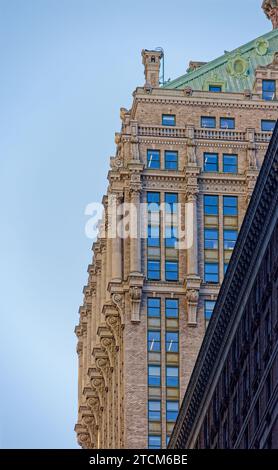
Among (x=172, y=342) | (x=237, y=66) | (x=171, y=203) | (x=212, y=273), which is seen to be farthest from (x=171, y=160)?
(x=237, y=66)

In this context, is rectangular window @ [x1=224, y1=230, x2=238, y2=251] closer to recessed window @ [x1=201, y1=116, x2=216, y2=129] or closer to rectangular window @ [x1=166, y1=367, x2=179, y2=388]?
recessed window @ [x1=201, y1=116, x2=216, y2=129]

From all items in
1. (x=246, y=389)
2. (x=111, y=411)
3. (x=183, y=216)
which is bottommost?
(x=246, y=389)

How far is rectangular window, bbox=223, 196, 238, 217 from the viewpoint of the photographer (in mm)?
168250

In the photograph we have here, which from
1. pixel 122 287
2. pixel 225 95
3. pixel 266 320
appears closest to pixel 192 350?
pixel 122 287

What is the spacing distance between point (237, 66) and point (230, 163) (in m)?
16.0

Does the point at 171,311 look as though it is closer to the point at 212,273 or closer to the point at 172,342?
the point at 172,342

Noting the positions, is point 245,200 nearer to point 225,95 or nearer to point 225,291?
point 225,95

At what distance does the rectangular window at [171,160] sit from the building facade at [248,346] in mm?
50310

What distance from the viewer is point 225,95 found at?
174125 mm

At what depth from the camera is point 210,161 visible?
17088 cm

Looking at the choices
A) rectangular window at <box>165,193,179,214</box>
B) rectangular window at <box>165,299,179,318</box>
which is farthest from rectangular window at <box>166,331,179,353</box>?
rectangular window at <box>165,193,179,214</box>

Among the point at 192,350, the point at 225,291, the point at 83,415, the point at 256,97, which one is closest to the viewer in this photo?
the point at 225,291

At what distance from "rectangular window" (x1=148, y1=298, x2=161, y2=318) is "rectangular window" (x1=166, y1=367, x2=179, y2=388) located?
4.29 m

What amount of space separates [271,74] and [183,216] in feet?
54.5
